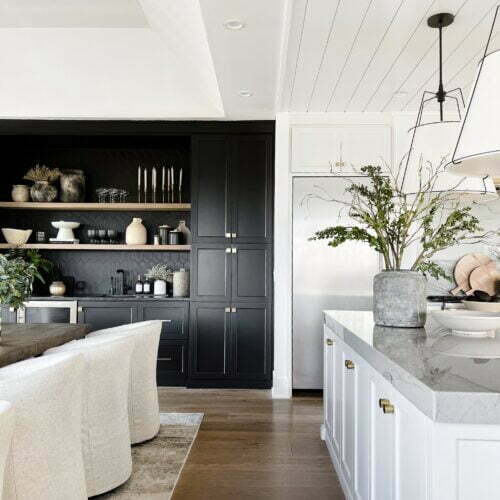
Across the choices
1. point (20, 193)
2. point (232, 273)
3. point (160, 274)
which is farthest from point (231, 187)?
point (20, 193)

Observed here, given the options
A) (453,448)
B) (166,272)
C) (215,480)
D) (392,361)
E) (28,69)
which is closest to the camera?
(453,448)

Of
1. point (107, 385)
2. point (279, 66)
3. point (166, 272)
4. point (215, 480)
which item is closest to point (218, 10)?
point (279, 66)

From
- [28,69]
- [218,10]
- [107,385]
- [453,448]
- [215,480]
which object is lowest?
[215,480]

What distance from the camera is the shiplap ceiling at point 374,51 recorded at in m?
2.66

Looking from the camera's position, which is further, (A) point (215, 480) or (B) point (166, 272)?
(B) point (166, 272)

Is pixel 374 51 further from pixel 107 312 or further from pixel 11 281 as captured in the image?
pixel 107 312

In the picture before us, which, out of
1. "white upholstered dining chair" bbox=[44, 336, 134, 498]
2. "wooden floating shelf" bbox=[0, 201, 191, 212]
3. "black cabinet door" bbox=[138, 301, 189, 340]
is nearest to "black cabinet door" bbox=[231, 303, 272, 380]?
"black cabinet door" bbox=[138, 301, 189, 340]

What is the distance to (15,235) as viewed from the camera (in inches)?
190

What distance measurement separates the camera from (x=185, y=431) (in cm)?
333

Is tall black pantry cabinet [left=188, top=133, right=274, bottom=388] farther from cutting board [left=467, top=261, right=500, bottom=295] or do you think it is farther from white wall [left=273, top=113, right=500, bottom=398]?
cutting board [left=467, top=261, right=500, bottom=295]

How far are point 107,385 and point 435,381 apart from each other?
66.7 inches

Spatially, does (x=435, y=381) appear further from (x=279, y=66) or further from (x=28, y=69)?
(x=28, y=69)

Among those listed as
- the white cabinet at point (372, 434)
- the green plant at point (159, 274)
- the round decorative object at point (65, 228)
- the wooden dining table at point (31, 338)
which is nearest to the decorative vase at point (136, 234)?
the green plant at point (159, 274)

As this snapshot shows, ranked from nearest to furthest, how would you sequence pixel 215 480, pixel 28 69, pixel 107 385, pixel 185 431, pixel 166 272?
pixel 107 385, pixel 215 480, pixel 185 431, pixel 28 69, pixel 166 272
